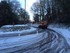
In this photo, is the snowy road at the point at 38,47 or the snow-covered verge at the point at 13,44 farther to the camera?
the snow-covered verge at the point at 13,44

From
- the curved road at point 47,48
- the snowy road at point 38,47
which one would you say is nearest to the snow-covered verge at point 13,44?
the snowy road at point 38,47

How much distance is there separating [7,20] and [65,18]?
24014mm

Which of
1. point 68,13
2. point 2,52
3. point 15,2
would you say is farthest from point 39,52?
point 15,2

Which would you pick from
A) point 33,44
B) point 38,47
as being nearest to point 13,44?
point 33,44

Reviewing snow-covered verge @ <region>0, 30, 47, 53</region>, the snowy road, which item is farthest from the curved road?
snow-covered verge @ <region>0, 30, 47, 53</region>

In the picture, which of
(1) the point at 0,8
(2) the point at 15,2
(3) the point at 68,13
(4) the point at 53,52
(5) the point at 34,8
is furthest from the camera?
(5) the point at 34,8

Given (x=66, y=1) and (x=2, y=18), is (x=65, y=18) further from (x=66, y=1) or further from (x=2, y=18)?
(x=2, y=18)

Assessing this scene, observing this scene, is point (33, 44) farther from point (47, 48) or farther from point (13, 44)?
point (47, 48)

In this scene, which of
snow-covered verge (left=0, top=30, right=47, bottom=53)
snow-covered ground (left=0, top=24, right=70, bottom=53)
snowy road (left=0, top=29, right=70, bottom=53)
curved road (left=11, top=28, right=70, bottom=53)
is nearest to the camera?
curved road (left=11, top=28, right=70, bottom=53)

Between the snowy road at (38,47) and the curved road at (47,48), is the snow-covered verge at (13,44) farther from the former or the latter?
the curved road at (47,48)

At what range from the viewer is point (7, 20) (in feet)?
247

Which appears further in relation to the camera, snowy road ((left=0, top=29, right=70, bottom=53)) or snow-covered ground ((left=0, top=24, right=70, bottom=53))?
snow-covered ground ((left=0, top=24, right=70, bottom=53))

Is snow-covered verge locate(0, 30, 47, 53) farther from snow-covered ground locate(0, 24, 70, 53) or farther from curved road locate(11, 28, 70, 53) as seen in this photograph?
curved road locate(11, 28, 70, 53)

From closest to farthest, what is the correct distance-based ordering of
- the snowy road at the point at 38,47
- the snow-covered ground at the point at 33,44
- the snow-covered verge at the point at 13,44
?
the snowy road at the point at 38,47 < the snow-covered ground at the point at 33,44 < the snow-covered verge at the point at 13,44
